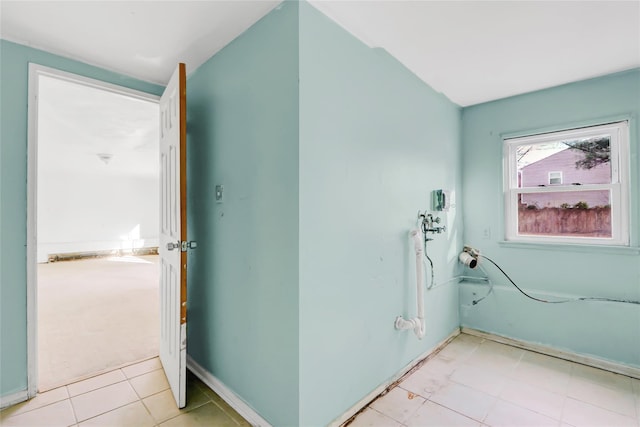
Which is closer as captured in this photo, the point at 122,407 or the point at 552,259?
the point at 122,407

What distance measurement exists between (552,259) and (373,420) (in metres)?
2.22

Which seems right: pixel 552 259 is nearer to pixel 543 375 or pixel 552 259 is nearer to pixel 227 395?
pixel 543 375

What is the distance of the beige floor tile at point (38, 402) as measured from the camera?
182 centimetres

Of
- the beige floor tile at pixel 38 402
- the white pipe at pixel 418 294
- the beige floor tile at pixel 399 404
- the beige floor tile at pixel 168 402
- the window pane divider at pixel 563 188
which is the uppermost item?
the window pane divider at pixel 563 188

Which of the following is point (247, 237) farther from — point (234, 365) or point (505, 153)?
point (505, 153)

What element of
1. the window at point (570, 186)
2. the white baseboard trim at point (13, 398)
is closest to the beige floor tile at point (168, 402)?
the white baseboard trim at point (13, 398)

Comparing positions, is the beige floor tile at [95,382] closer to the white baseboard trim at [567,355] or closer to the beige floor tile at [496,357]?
the beige floor tile at [496,357]

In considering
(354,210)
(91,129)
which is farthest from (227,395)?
(91,129)

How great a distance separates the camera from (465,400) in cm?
195

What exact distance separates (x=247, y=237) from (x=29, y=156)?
161 cm

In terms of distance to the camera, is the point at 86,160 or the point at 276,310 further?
the point at 86,160

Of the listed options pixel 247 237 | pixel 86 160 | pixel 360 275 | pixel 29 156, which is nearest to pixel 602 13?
pixel 360 275

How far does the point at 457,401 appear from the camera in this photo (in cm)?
194

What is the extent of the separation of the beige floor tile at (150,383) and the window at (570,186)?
11.0 feet
